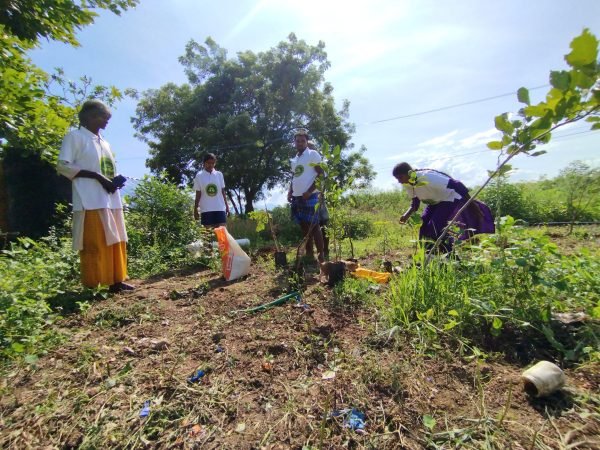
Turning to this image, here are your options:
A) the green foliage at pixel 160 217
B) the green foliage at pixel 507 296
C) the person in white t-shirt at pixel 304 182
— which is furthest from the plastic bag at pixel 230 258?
the green foliage at pixel 507 296

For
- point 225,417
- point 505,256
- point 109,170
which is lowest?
point 225,417

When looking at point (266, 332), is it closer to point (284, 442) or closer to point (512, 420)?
point (284, 442)

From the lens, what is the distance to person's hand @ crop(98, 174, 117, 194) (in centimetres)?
297

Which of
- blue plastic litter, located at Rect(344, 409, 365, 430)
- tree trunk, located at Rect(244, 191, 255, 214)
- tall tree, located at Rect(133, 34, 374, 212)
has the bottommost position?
blue plastic litter, located at Rect(344, 409, 365, 430)

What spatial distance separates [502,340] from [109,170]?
3490 millimetres

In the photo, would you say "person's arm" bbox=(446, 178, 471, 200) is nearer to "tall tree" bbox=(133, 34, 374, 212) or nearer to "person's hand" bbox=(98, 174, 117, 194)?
"person's hand" bbox=(98, 174, 117, 194)

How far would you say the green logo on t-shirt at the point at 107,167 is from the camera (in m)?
3.11

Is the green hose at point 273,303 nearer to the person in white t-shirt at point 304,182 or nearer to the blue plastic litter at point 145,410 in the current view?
the blue plastic litter at point 145,410

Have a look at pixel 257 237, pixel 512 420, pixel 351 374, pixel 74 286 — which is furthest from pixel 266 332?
pixel 257 237

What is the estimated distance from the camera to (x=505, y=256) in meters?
1.85

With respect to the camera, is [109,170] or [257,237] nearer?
[109,170]

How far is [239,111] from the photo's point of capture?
13484 millimetres

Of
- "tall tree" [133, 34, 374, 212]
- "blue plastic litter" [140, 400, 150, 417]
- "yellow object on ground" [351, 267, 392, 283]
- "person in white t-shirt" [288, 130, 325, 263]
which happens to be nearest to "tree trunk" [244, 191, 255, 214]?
"tall tree" [133, 34, 374, 212]

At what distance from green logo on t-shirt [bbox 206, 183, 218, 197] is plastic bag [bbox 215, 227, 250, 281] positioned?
4.83 feet
